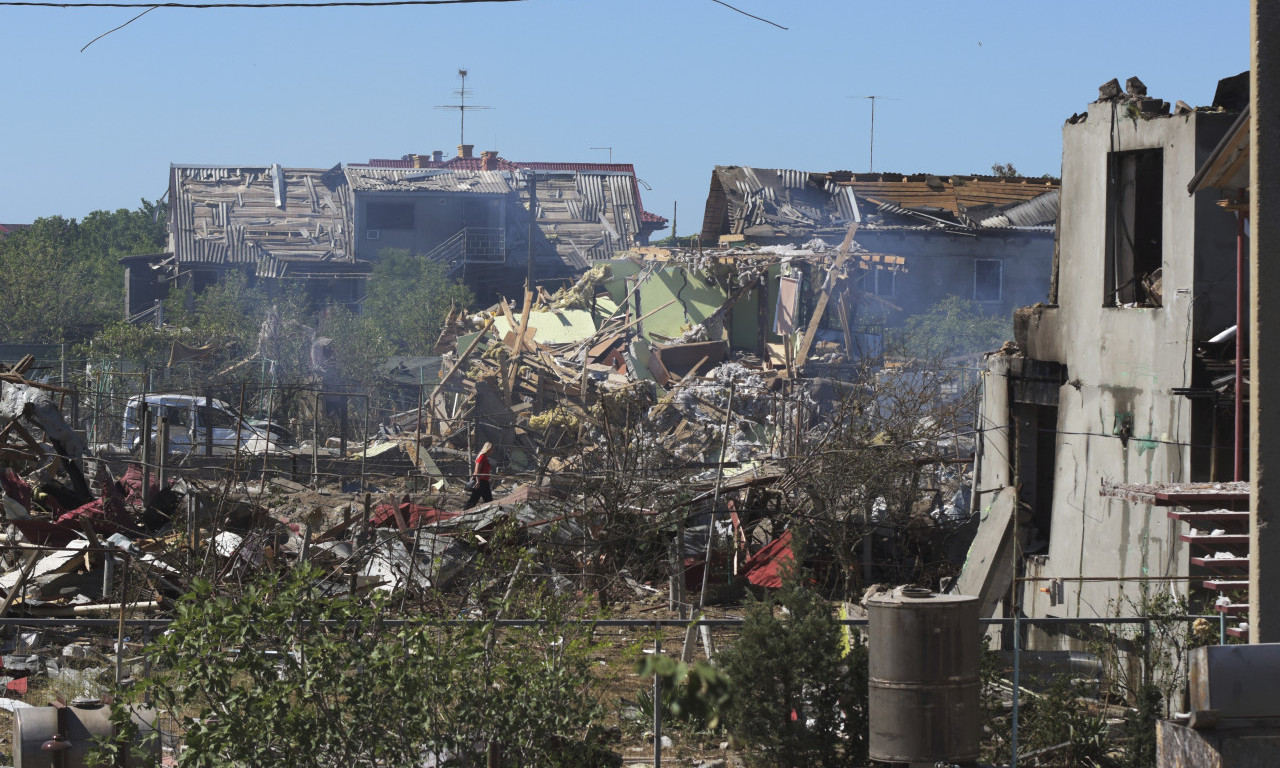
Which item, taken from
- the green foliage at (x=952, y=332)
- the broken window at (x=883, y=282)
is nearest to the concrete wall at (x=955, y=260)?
the broken window at (x=883, y=282)

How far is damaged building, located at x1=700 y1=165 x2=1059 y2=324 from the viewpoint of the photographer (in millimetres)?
31297

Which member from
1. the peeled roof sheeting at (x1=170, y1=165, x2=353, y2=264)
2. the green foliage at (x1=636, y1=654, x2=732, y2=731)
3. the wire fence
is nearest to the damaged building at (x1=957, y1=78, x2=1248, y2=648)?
the wire fence

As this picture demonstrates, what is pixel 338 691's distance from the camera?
6.40 m

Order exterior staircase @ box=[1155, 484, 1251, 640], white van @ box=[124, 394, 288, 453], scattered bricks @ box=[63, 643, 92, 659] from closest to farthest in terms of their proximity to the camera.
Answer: exterior staircase @ box=[1155, 484, 1251, 640] → scattered bricks @ box=[63, 643, 92, 659] → white van @ box=[124, 394, 288, 453]

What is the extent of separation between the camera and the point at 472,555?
13.7 metres

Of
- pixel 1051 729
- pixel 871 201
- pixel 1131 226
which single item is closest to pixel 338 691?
pixel 1051 729

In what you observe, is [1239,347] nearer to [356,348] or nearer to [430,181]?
[356,348]

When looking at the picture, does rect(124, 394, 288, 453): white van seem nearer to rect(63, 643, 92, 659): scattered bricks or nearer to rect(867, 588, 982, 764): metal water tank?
rect(63, 643, 92, 659): scattered bricks

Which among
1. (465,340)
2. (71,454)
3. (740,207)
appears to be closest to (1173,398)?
(71,454)

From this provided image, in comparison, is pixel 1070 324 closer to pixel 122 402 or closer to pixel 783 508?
pixel 783 508

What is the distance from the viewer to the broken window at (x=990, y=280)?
31.9 meters

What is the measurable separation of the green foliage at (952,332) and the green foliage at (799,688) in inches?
710

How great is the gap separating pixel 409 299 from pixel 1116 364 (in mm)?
28296

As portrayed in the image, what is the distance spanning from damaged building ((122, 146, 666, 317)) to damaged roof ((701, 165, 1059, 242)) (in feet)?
42.8
